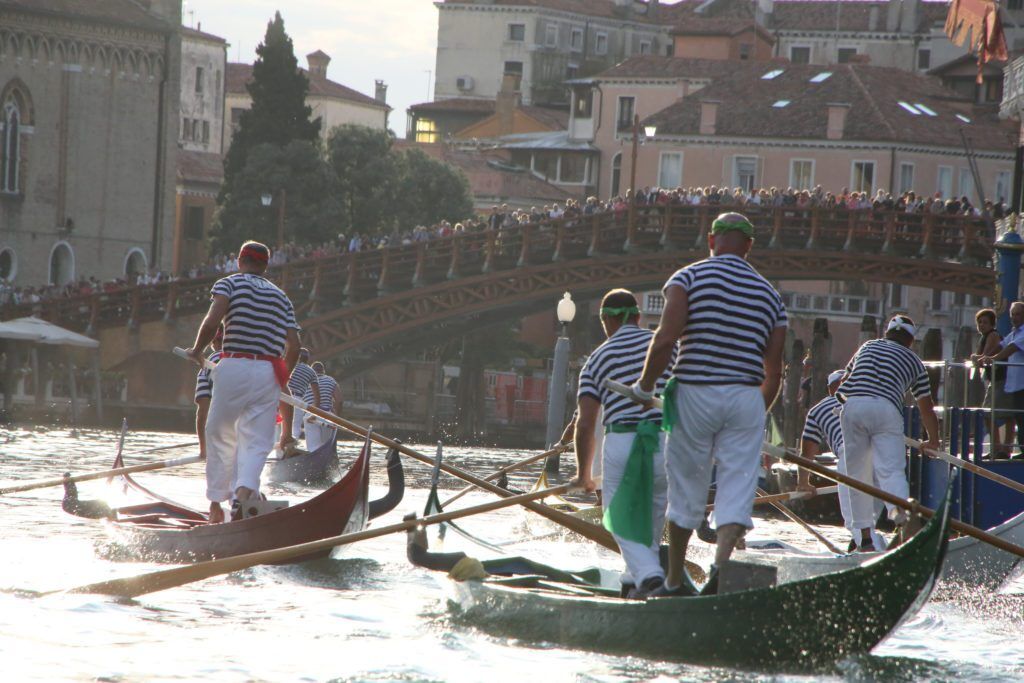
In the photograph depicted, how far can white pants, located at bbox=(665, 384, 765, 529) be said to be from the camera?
23.7ft

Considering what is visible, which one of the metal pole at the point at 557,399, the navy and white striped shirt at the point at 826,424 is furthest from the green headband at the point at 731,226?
the metal pole at the point at 557,399

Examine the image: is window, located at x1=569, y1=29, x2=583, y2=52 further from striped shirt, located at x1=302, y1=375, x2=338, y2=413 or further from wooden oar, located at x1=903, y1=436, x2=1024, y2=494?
wooden oar, located at x1=903, y1=436, x2=1024, y2=494

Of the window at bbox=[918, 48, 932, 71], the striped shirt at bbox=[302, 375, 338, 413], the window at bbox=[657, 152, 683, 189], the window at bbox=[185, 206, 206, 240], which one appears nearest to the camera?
the striped shirt at bbox=[302, 375, 338, 413]

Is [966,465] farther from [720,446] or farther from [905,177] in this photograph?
[905,177]

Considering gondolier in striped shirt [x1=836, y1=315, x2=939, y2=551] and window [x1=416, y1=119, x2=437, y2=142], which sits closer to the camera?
gondolier in striped shirt [x1=836, y1=315, x2=939, y2=551]

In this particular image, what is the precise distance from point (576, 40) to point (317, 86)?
9902 millimetres

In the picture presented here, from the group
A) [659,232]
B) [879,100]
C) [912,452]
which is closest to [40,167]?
[659,232]

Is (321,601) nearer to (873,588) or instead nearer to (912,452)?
(873,588)

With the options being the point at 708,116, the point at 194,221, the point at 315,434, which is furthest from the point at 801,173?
the point at 315,434

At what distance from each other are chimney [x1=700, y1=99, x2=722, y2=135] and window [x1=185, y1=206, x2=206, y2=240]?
16.6 m

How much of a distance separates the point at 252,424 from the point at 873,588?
3727 mm

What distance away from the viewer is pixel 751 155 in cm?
5025

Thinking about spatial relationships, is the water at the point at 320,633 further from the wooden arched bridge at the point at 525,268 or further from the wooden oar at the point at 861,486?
the wooden arched bridge at the point at 525,268

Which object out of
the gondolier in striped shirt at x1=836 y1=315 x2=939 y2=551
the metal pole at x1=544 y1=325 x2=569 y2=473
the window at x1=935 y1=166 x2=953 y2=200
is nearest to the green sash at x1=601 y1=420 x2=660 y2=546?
the gondolier in striped shirt at x1=836 y1=315 x2=939 y2=551
